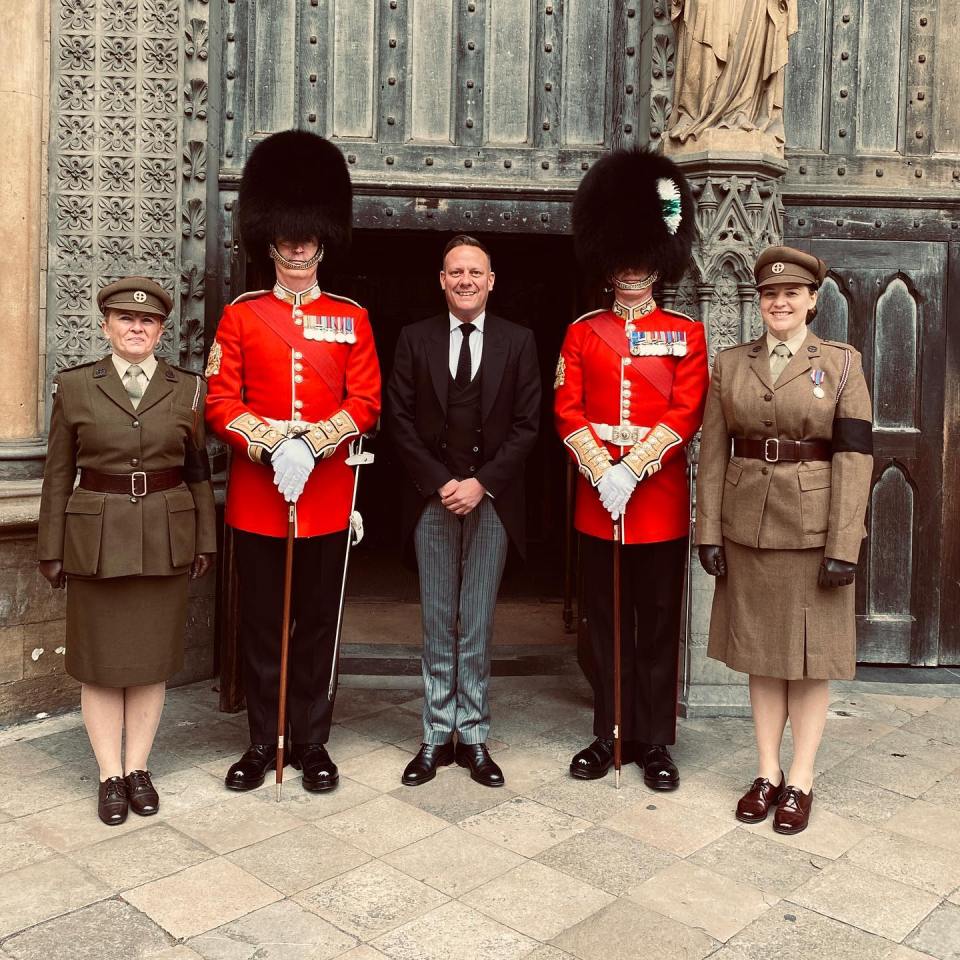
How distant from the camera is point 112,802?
3787 mm

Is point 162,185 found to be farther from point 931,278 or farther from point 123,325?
point 931,278

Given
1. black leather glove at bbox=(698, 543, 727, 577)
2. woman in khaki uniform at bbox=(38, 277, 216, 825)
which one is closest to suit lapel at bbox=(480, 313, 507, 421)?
black leather glove at bbox=(698, 543, 727, 577)

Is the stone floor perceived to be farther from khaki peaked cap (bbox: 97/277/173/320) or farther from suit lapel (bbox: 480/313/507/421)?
khaki peaked cap (bbox: 97/277/173/320)

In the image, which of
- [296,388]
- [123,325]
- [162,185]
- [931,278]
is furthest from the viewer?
[931,278]

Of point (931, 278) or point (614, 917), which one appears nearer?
point (614, 917)

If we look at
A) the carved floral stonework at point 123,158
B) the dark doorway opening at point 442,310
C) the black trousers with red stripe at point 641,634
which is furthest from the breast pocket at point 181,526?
the dark doorway opening at point 442,310

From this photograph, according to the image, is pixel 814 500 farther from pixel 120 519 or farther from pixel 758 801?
pixel 120 519

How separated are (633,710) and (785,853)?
2.93 ft

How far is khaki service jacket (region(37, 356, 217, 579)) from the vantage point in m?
3.76

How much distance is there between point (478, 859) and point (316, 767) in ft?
2.79

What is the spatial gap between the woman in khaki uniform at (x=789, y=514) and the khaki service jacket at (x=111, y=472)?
6.17 feet

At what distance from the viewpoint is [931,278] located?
5.53 metres

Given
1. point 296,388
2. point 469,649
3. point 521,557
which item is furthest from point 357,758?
point 296,388

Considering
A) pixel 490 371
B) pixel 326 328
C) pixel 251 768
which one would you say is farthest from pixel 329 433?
pixel 251 768
